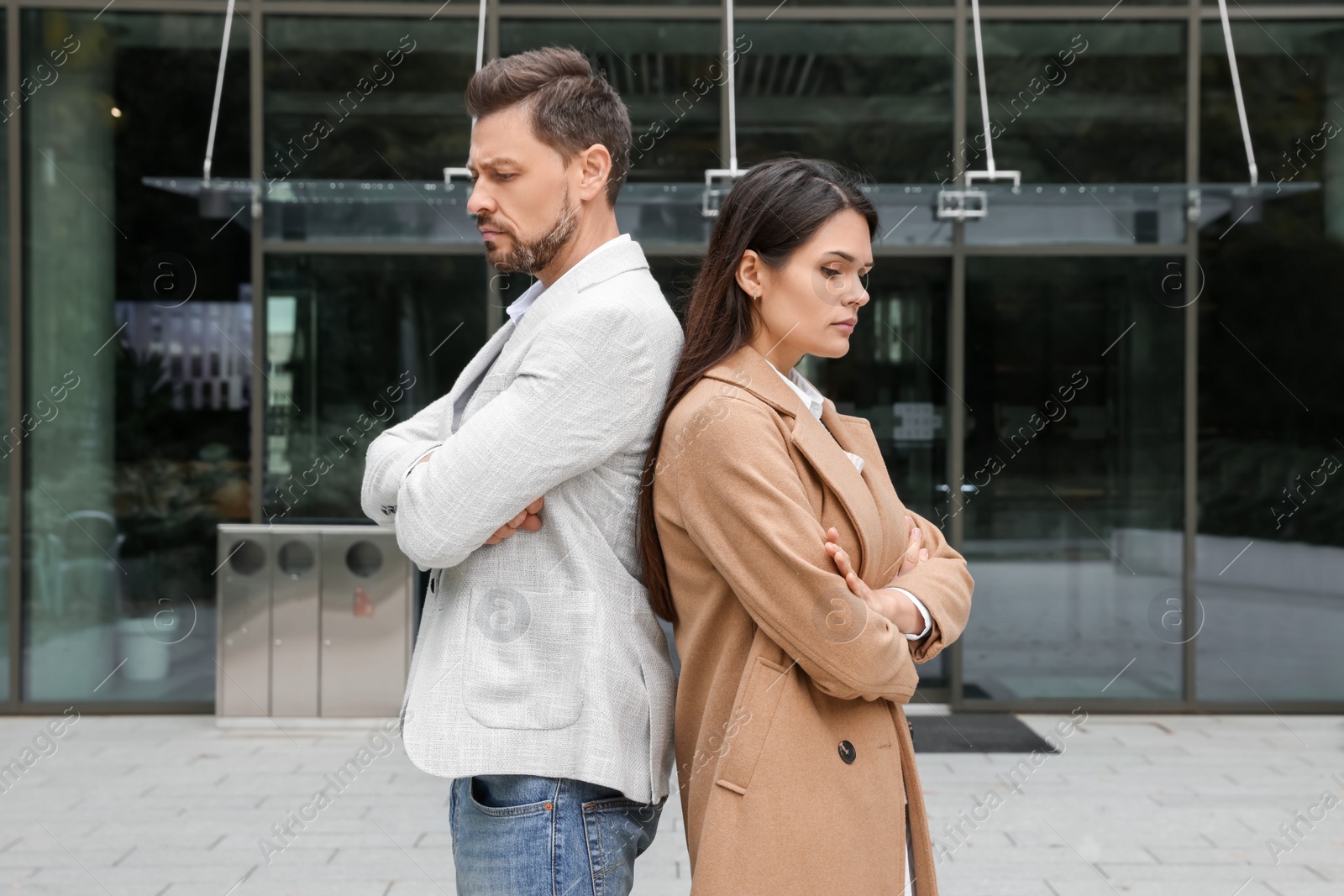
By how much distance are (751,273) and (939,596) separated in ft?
1.89

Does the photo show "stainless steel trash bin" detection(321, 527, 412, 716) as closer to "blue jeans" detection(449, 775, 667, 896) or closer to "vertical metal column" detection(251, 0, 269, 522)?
"vertical metal column" detection(251, 0, 269, 522)

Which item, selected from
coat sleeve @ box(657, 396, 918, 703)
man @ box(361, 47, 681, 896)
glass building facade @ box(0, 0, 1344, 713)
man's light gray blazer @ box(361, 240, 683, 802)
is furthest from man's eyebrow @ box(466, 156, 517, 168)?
glass building facade @ box(0, 0, 1344, 713)

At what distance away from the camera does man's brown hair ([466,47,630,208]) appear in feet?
5.79

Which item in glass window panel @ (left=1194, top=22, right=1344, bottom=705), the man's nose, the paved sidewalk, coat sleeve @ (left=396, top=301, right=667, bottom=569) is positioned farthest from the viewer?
glass window panel @ (left=1194, top=22, right=1344, bottom=705)

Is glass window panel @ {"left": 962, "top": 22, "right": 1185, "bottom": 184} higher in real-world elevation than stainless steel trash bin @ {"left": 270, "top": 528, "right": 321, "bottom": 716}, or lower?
higher

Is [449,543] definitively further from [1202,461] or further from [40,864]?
[1202,461]

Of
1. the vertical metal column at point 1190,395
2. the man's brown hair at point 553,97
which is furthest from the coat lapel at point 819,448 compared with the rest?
the vertical metal column at point 1190,395

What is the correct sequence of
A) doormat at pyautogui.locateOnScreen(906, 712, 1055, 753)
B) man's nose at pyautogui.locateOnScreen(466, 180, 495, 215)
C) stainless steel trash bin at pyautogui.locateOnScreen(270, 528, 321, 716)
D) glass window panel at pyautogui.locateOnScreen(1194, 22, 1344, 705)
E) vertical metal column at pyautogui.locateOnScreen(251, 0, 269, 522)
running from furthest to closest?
glass window panel at pyautogui.locateOnScreen(1194, 22, 1344, 705)
vertical metal column at pyautogui.locateOnScreen(251, 0, 269, 522)
stainless steel trash bin at pyautogui.locateOnScreen(270, 528, 321, 716)
doormat at pyautogui.locateOnScreen(906, 712, 1055, 753)
man's nose at pyautogui.locateOnScreen(466, 180, 495, 215)

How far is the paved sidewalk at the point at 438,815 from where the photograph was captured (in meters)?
4.60

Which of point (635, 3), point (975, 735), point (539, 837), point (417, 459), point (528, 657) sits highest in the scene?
point (635, 3)

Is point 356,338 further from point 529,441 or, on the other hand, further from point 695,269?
point 529,441

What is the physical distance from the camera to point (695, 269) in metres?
7.31

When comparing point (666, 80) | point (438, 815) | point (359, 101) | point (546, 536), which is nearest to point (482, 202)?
point (546, 536)

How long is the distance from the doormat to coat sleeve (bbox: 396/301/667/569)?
4.88 metres
